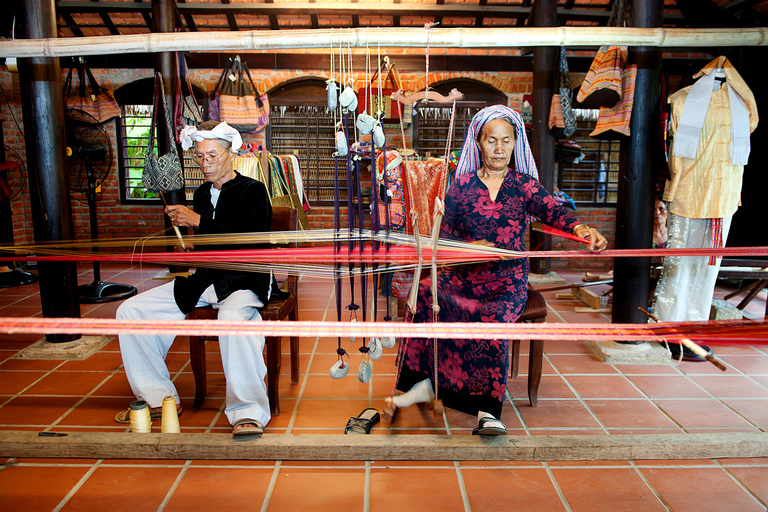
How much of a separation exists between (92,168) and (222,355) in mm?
3219

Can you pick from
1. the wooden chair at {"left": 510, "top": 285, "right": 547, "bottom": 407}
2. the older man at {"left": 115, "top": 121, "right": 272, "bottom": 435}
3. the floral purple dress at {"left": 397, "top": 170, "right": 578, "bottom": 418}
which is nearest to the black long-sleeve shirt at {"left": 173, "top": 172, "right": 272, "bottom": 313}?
the older man at {"left": 115, "top": 121, "right": 272, "bottom": 435}

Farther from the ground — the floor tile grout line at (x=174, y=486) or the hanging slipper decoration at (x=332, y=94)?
the hanging slipper decoration at (x=332, y=94)

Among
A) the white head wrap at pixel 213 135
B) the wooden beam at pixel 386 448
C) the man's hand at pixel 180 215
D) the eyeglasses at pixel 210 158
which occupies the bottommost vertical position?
the wooden beam at pixel 386 448

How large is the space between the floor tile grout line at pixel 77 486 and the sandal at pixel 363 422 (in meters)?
1.03

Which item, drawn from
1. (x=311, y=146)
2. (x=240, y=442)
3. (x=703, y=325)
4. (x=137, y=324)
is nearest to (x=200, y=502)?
(x=240, y=442)

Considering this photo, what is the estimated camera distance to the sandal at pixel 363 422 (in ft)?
7.64

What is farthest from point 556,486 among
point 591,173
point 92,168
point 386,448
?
point 591,173

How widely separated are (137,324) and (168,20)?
3993 mm

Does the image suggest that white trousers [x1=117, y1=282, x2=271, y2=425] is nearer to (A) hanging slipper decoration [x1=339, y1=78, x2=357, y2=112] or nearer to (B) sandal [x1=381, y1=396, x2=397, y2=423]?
(B) sandal [x1=381, y1=396, x2=397, y2=423]

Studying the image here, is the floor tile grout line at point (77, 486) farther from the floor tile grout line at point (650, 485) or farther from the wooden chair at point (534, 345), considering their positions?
the floor tile grout line at point (650, 485)

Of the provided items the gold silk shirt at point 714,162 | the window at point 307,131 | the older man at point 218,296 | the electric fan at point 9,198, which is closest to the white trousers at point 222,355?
the older man at point 218,296

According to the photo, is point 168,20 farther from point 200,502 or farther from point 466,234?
point 200,502

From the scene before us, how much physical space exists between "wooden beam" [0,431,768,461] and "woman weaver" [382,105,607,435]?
27cm

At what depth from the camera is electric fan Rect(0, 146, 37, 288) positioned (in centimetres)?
505
